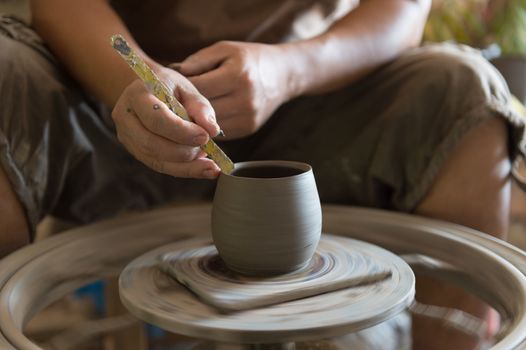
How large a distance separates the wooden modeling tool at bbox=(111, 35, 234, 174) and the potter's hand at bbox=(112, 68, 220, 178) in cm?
1

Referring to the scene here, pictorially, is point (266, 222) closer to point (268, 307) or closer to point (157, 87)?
point (268, 307)

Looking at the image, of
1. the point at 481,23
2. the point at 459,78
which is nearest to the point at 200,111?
the point at 459,78

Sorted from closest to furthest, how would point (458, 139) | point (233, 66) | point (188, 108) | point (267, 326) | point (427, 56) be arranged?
point (267, 326) < point (188, 108) < point (233, 66) < point (458, 139) < point (427, 56)

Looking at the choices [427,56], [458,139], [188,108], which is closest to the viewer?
[188,108]

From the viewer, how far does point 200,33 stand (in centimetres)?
130

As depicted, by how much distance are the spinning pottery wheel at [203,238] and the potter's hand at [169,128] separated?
0.55 ft

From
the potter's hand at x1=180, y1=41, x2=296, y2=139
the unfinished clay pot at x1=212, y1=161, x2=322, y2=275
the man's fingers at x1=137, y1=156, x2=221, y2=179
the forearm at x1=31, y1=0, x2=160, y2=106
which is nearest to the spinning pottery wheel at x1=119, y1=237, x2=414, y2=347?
the unfinished clay pot at x1=212, y1=161, x2=322, y2=275

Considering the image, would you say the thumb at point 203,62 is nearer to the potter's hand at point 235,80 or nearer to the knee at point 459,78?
the potter's hand at point 235,80

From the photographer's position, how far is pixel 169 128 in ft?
2.62

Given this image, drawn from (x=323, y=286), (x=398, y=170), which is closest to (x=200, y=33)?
(x=398, y=170)

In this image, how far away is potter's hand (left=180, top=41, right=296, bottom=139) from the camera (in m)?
0.96

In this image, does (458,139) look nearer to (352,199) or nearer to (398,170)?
(398,170)

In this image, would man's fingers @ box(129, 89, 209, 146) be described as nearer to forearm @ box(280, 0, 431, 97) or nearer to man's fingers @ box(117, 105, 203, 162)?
man's fingers @ box(117, 105, 203, 162)

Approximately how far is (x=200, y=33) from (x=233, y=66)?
37 cm
